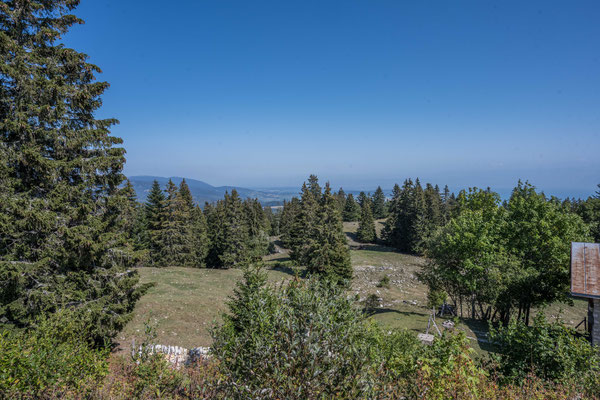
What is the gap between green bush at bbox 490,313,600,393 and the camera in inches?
330

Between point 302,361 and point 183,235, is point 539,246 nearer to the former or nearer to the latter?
point 302,361

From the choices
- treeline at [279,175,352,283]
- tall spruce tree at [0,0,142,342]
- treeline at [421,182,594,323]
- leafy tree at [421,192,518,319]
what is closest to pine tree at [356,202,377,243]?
treeline at [279,175,352,283]

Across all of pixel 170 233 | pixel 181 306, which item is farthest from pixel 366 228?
pixel 181 306

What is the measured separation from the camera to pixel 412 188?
62.6 metres

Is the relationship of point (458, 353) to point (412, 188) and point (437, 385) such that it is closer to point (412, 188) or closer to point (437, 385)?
point (437, 385)

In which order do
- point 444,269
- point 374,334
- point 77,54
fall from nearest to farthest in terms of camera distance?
point 374,334, point 77,54, point 444,269

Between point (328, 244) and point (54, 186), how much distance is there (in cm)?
2708

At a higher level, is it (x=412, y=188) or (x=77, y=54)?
(x=77, y=54)

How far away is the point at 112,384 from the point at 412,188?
63618mm

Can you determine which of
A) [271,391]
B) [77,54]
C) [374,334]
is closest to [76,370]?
[271,391]

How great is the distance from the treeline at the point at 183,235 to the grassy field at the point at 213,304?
576 centimetres

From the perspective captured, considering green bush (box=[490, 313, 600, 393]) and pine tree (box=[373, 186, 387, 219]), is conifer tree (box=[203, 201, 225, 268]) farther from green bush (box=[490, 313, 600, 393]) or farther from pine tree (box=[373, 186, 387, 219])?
pine tree (box=[373, 186, 387, 219])

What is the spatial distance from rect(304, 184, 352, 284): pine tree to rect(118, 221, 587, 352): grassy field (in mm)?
3737

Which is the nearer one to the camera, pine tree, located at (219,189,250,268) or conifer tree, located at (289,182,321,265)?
conifer tree, located at (289,182,321,265)
